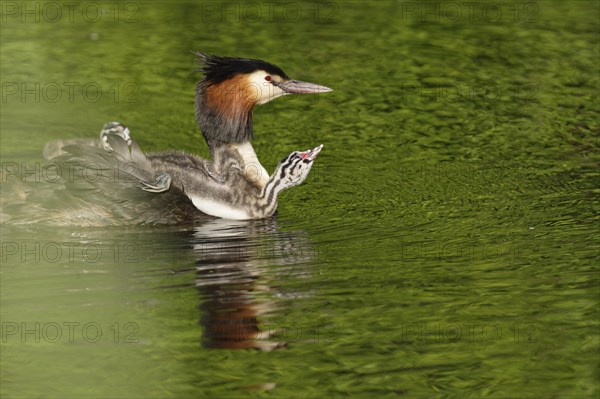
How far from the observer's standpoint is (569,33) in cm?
1526

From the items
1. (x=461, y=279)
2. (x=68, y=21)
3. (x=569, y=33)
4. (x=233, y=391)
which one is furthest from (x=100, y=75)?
(x=233, y=391)

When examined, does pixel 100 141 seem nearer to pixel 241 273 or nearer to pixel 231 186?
pixel 231 186

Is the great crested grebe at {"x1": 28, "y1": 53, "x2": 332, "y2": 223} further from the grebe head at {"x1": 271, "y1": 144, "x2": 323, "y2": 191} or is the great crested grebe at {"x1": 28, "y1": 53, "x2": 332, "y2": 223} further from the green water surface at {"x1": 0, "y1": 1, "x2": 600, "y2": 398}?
the green water surface at {"x1": 0, "y1": 1, "x2": 600, "y2": 398}

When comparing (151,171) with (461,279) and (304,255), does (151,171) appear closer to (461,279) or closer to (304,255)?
(304,255)

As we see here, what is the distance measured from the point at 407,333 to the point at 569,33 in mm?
8139

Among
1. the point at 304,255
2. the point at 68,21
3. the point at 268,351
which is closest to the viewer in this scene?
the point at 268,351

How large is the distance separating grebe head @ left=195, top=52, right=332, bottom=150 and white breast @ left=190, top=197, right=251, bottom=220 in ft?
1.57

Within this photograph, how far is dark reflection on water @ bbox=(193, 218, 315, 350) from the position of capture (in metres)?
7.98

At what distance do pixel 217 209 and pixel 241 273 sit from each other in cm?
157

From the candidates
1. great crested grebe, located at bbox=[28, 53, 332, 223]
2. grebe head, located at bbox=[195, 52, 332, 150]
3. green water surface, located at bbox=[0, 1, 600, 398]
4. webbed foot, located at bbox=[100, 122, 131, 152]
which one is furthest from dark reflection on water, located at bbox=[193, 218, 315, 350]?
webbed foot, located at bbox=[100, 122, 131, 152]

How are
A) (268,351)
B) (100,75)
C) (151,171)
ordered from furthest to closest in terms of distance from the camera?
(100,75)
(151,171)
(268,351)

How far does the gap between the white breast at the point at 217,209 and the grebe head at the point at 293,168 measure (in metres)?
0.38

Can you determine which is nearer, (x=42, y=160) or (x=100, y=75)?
(x=42, y=160)

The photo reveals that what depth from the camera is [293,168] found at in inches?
415
